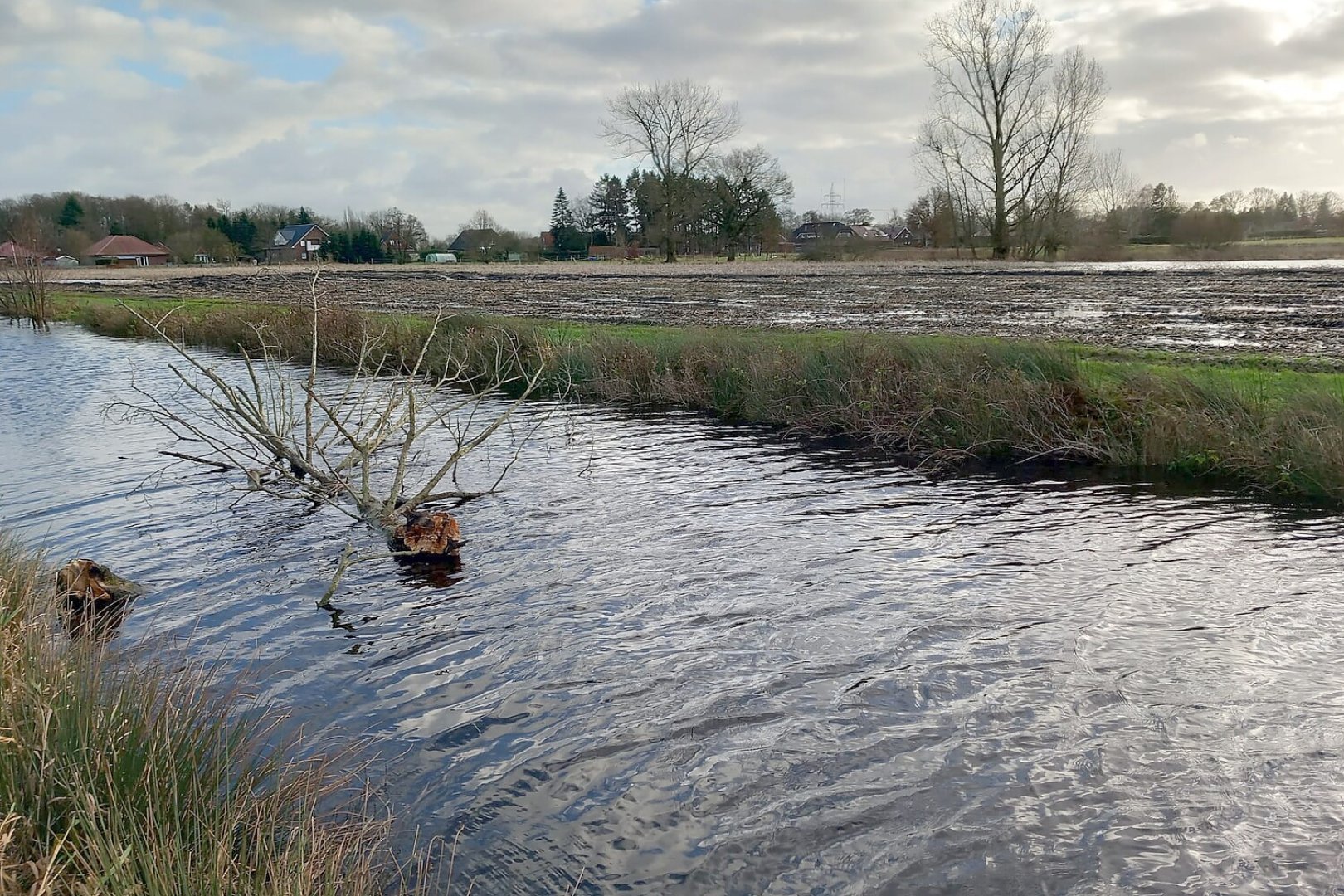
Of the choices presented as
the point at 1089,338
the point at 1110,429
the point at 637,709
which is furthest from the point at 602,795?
the point at 1089,338

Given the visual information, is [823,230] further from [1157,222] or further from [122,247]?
[122,247]

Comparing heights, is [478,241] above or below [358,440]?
above

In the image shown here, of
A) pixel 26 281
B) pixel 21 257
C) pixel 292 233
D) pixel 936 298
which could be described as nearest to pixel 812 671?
pixel 936 298

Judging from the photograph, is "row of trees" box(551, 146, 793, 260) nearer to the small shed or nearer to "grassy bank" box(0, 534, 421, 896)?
the small shed

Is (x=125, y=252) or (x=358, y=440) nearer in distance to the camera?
(x=358, y=440)

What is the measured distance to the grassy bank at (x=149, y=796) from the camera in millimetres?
3270

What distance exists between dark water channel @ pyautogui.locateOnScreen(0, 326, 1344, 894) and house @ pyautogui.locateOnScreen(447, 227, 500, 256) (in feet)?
297

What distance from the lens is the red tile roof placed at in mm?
99188

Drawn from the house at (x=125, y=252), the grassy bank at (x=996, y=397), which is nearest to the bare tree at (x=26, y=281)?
the grassy bank at (x=996, y=397)

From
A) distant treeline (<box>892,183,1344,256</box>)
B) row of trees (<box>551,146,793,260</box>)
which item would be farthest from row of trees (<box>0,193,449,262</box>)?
distant treeline (<box>892,183,1344,256</box>)

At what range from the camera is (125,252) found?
329 feet

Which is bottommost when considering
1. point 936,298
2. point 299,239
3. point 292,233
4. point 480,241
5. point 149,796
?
point 149,796

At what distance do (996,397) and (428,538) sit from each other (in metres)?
7.75

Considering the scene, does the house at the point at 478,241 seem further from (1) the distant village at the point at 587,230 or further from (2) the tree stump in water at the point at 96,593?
(2) the tree stump in water at the point at 96,593
